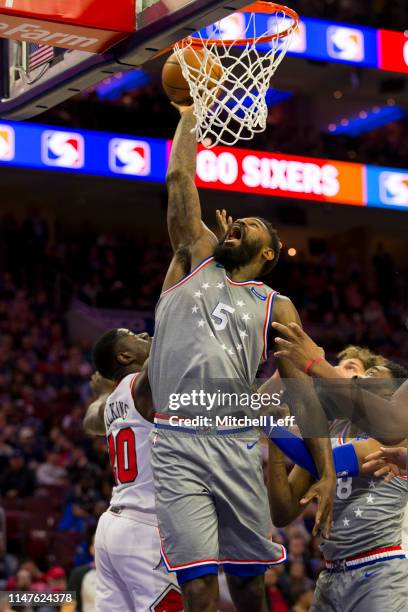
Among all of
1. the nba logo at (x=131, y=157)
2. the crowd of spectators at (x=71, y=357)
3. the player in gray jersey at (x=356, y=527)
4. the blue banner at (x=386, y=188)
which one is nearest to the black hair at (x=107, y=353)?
the player in gray jersey at (x=356, y=527)

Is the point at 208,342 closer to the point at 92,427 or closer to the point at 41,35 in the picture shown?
the point at 41,35

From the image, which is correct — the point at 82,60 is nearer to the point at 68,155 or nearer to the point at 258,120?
the point at 258,120

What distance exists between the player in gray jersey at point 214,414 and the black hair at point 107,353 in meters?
1.02

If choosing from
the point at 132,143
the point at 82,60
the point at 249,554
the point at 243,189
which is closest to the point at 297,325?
the point at 249,554

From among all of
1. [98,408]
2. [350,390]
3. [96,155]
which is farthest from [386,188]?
[350,390]

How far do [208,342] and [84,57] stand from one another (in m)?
1.46

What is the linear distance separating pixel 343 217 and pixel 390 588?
15.3 meters

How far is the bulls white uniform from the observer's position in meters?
4.45

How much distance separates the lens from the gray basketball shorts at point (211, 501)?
144 inches

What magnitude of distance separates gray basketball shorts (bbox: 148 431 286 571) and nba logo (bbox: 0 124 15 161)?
7776 mm

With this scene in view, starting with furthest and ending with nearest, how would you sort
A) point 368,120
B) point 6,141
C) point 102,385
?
point 368,120, point 6,141, point 102,385

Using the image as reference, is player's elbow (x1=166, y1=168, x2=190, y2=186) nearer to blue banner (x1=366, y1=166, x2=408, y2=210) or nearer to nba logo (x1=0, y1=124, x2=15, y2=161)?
nba logo (x1=0, y1=124, x2=15, y2=161)

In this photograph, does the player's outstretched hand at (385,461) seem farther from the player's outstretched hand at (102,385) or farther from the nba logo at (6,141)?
the nba logo at (6,141)

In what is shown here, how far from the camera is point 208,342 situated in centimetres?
386
